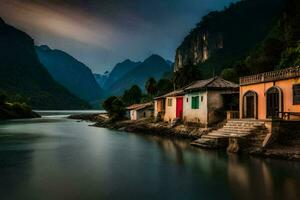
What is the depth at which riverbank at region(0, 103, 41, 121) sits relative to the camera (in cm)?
10662

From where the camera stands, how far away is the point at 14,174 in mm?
20938

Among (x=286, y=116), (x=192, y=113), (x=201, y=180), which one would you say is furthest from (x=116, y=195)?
(x=192, y=113)

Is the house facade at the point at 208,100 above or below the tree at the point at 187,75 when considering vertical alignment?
below

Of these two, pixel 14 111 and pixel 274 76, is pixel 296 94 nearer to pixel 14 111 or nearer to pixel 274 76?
pixel 274 76

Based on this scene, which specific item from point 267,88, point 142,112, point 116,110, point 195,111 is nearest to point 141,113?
point 142,112

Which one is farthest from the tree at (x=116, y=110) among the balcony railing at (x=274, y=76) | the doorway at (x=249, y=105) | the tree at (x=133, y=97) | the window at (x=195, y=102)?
the doorway at (x=249, y=105)

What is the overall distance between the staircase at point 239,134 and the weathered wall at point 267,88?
2267 mm

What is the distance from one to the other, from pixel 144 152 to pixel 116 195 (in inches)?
633

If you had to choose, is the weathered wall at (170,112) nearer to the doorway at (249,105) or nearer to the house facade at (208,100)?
the house facade at (208,100)

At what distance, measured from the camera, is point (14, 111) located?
114 meters

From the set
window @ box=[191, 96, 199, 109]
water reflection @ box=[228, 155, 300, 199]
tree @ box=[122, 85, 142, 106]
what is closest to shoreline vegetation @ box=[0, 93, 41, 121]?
tree @ box=[122, 85, 142, 106]

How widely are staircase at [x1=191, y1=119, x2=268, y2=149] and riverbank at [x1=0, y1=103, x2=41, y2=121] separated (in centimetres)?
9139

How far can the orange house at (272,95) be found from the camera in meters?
26.2

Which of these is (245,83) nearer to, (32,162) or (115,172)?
(115,172)
